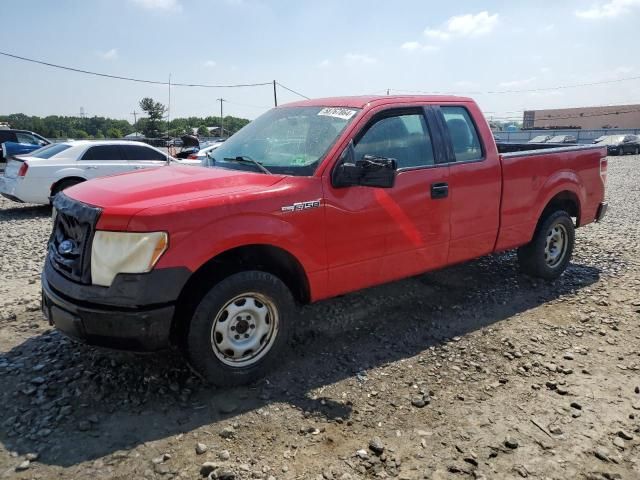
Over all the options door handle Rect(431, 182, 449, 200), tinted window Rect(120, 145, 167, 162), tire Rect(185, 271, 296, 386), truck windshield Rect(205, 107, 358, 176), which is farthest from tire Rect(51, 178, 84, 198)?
door handle Rect(431, 182, 449, 200)

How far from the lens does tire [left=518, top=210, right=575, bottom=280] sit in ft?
17.5

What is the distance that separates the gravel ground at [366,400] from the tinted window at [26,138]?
1709cm

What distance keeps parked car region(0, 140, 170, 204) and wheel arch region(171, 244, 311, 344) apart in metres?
7.67

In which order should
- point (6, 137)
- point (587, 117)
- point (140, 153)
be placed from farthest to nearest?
point (587, 117)
point (6, 137)
point (140, 153)

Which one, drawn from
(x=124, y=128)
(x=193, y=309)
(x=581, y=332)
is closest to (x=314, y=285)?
(x=193, y=309)

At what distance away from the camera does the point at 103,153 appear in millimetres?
10242

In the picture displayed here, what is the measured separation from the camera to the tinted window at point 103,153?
33.1 feet

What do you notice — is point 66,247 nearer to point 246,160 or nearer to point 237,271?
point 237,271

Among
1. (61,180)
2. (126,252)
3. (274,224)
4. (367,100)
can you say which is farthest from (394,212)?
(61,180)

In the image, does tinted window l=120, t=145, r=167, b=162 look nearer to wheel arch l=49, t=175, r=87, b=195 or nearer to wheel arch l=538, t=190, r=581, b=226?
wheel arch l=49, t=175, r=87, b=195

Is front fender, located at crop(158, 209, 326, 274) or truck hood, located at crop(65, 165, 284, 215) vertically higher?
truck hood, located at crop(65, 165, 284, 215)

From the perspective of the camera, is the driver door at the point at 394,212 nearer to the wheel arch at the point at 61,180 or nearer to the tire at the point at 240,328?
the tire at the point at 240,328

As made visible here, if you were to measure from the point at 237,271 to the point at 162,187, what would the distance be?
2.42 ft

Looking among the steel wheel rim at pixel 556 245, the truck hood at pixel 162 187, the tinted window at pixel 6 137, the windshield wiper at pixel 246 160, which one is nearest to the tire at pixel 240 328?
the truck hood at pixel 162 187
